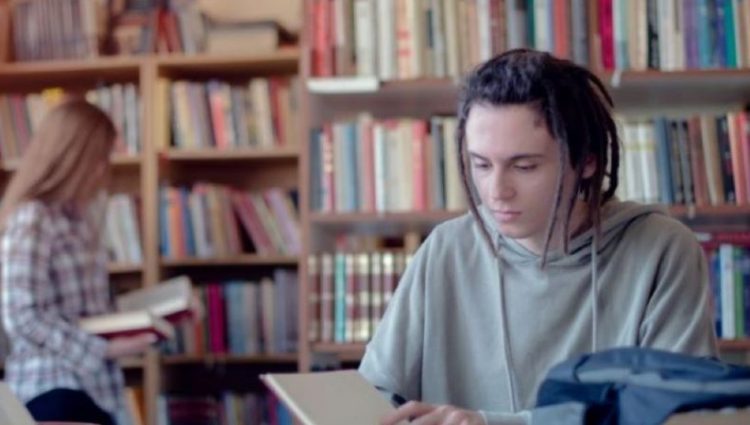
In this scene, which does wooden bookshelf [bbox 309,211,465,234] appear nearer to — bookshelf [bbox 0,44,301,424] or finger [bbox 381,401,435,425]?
bookshelf [bbox 0,44,301,424]

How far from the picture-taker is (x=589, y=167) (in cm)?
158

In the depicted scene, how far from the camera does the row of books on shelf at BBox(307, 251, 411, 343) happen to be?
2961 millimetres

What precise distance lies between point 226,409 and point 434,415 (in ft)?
8.27

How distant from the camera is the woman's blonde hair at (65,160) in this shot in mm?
2727

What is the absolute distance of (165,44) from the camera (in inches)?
152

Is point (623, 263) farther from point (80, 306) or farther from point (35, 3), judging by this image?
point (35, 3)

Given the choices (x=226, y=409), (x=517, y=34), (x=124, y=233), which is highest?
(x=517, y=34)

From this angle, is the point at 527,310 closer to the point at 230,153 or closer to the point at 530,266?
the point at 530,266

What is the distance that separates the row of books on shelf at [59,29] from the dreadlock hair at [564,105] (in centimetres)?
254

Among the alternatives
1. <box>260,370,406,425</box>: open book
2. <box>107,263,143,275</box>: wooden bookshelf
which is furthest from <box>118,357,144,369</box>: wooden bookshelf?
<box>260,370,406,425</box>: open book

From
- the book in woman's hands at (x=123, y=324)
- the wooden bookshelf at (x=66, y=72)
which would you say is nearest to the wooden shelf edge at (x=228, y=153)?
the wooden bookshelf at (x=66, y=72)

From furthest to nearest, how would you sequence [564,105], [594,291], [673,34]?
1. [673,34]
2. [594,291]
3. [564,105]

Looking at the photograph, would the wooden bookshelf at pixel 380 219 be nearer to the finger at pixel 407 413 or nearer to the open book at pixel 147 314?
the open book at pixel 147 314

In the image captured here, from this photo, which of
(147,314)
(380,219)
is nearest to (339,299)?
(380,219)
